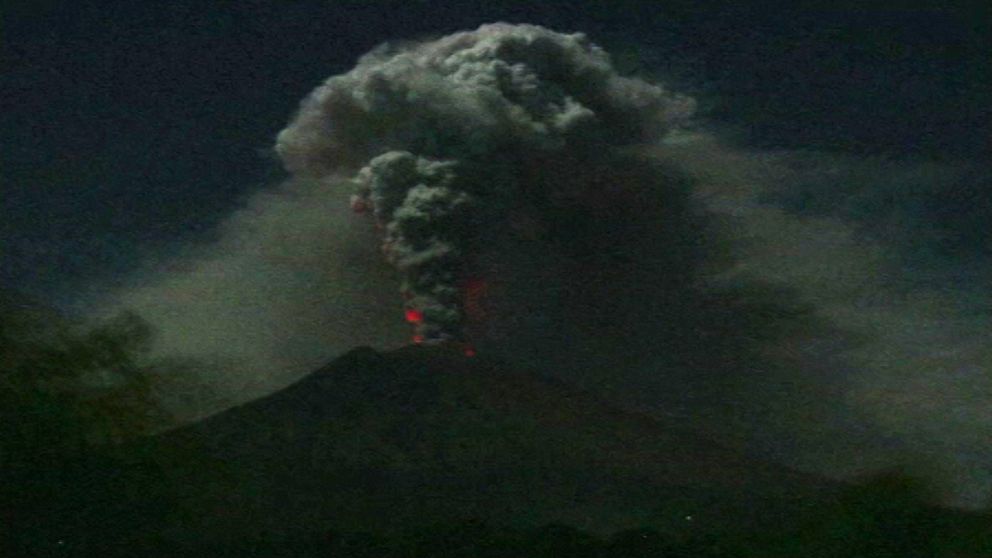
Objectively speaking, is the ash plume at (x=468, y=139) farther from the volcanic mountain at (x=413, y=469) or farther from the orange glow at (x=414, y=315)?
the volcanic mountain at (x=413, y=469)

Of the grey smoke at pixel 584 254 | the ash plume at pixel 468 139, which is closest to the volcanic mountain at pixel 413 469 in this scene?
the grey smoke at pixel 584 254

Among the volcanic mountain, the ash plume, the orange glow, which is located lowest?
the volcanic mountain

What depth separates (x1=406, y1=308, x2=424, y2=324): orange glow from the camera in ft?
14.9

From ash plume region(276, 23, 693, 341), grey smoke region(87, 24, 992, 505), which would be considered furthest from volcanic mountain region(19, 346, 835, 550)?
ash plume region(276, 23, 693, 341)

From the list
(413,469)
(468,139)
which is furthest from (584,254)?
(413,469)

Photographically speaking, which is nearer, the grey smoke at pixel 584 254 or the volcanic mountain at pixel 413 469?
the volcanic mountain at pixel 413 469

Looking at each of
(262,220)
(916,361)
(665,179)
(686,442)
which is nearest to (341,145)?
(262,220)

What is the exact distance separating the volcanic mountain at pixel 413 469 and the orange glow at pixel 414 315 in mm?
96

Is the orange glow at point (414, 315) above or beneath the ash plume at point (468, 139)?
beneath

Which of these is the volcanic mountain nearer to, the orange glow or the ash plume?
the orange glow

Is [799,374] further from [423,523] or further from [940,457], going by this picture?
[423,523]

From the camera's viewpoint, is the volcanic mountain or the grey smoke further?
the grey smoke

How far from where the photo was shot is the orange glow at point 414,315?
4543 mm

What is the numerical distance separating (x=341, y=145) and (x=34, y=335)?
1.22 m
